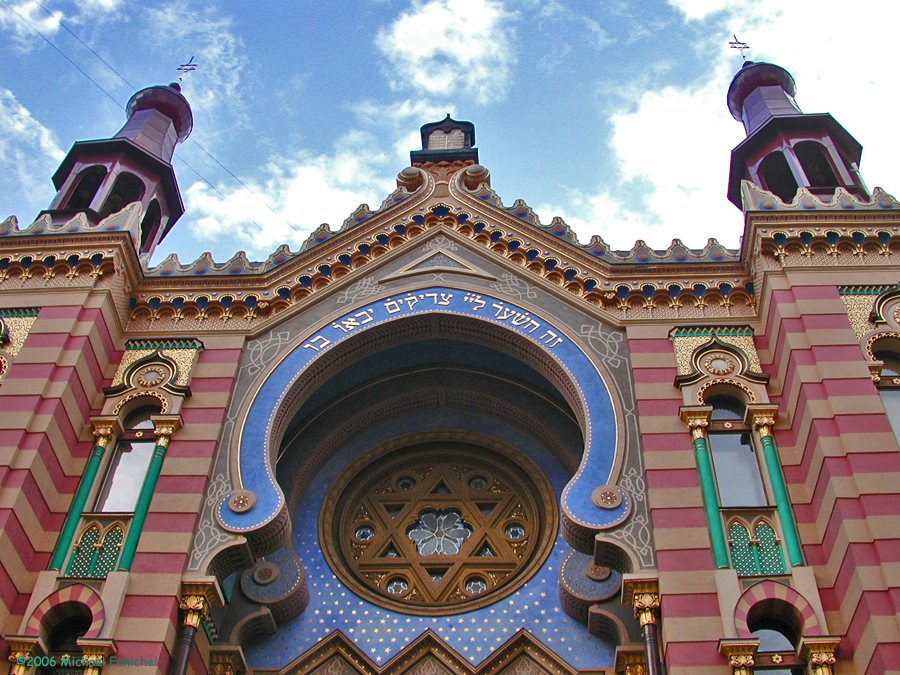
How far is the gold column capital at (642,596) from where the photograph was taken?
1233 cm

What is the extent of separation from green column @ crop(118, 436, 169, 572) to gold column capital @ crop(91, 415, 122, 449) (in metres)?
0.73

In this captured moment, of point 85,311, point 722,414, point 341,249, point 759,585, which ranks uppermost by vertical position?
point 341,249

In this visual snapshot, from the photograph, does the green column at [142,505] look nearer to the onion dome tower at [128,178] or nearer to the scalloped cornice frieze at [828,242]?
the onion dome tower at [128,178]

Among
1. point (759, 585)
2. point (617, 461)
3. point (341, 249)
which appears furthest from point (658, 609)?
point (341, 249)

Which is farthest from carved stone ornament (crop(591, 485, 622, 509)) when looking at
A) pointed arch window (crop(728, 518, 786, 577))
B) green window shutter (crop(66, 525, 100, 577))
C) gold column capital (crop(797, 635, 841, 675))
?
green window shutter (crop(66, 525, 100, 577))

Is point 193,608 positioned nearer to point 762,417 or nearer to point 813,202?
point 762,417

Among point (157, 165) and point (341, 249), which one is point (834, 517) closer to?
point (341, 249)

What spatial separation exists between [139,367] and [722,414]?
30.1 ft

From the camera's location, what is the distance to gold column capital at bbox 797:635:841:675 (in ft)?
36.9

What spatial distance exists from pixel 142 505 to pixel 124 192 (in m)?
8.73

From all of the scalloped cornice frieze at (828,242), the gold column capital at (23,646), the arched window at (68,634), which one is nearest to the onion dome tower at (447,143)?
the scalloped cornice frieze at (828,242)

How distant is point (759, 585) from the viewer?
12.1m

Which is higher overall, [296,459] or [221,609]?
[296,459]

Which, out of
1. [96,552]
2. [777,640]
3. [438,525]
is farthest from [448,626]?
[96,552]
